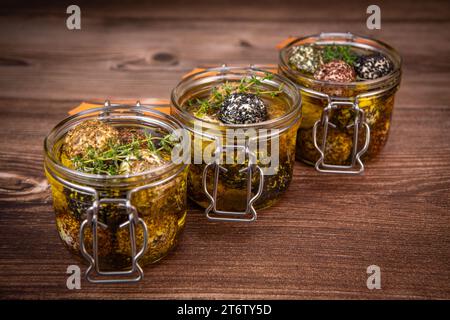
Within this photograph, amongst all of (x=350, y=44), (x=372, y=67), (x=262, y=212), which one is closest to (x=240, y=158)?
(x=262, y=212)

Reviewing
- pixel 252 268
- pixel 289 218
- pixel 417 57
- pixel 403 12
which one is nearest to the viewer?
pixel 252 268

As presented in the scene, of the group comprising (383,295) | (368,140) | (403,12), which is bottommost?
(383,295)

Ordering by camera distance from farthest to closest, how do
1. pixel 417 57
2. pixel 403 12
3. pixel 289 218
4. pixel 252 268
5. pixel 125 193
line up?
pixel 403 12 < pixel 417 57 < pixel 289 218 < pixel 252 268 < pixel 125 193

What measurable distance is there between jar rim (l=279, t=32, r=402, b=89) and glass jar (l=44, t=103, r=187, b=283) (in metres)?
0.35

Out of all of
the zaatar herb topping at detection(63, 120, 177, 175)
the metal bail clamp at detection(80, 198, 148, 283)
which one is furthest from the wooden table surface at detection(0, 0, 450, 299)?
the zaatar herb topping at detection(63, 120, 177, 175)

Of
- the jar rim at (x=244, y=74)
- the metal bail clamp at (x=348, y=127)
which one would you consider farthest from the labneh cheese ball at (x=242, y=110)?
the metal bail clamp at (x=348, y=127)

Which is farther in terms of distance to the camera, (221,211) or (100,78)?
(100,78)

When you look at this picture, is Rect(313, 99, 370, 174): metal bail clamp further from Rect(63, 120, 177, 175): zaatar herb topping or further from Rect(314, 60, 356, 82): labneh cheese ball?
Rect(63, 120, 177, 175): zaatar herb topping

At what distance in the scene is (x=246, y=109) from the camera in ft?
3.29

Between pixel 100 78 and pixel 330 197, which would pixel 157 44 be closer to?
pixel 100 78

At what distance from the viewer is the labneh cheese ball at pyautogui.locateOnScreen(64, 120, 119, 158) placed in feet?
3.04

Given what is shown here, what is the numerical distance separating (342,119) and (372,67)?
126 mm

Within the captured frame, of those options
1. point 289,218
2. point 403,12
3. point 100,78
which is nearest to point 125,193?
point 289,218

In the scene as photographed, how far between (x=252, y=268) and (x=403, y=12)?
4.29 ft
